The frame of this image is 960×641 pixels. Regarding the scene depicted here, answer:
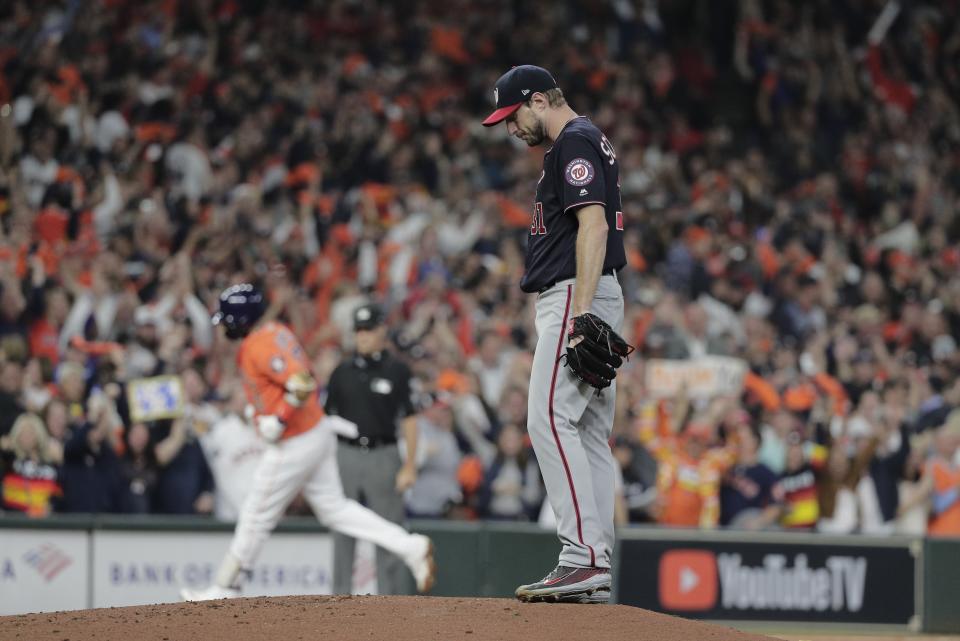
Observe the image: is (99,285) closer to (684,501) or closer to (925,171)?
(684,501)

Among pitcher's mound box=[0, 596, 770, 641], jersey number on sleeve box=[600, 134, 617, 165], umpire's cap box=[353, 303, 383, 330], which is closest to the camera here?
pitcher's mound box=[0, 596, 770, 641]

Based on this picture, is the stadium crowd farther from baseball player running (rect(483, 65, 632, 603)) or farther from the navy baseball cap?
the navy baseball cap

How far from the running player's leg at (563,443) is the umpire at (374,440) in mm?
4531

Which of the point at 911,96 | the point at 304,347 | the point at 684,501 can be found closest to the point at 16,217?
the point at 304,347

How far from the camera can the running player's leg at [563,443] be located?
246 inches

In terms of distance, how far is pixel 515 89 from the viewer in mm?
6375

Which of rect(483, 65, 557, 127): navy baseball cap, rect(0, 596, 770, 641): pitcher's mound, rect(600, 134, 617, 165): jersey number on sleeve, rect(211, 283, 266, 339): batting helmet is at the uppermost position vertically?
rect(483, 65, 557, 127): navy baseball cap

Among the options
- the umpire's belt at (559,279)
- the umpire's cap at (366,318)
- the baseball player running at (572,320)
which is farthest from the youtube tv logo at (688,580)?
the umpire's belt at (559,279)

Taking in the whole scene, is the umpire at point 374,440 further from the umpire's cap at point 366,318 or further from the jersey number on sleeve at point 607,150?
the jersey number on sleeve at point 607,150

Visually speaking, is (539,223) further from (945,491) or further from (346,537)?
(945,491)

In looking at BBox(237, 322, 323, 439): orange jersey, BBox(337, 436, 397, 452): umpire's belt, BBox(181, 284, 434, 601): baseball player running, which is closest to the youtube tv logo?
BBox(337, 436, 397, 452): umpire's belt

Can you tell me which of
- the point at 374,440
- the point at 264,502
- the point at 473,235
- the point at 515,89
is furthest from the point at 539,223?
the point at 473,235

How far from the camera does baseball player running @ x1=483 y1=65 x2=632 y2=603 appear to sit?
6137 mm

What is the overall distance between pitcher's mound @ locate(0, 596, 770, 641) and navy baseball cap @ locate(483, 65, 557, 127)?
2.01 m
